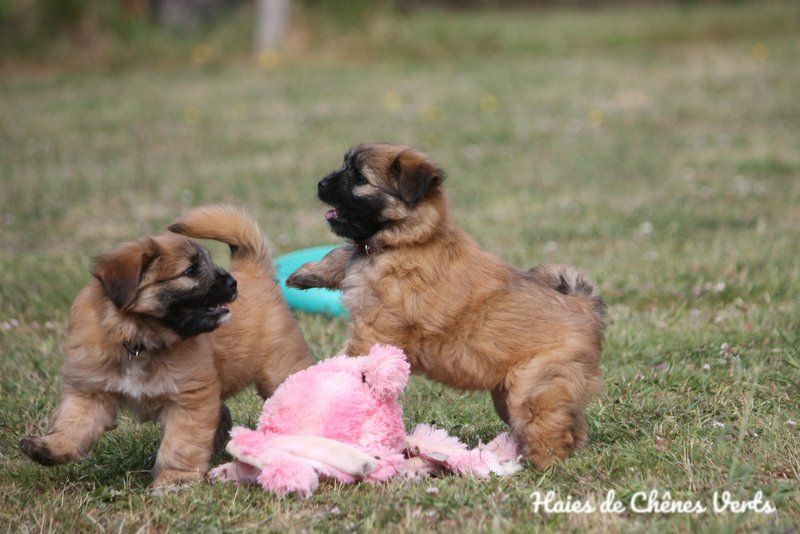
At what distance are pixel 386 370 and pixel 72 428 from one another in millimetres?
1165

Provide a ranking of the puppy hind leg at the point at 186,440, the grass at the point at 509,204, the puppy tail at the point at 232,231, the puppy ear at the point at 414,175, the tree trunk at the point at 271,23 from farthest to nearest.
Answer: the tree trunk at the point at 271,23 < the puppy tail at the point at 232,231 < the puppy ear at the point at 414,175 < the puppy hind leg at the point at 186,440 < the grass at the point at 509,204

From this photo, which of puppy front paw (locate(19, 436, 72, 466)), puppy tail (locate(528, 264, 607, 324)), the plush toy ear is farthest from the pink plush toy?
puppy tail (locate(528, 264, 607, 324))

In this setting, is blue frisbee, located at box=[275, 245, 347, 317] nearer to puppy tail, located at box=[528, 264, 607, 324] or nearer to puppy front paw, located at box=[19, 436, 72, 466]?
puppy tail, located at box=[528, 264, 607, 324]

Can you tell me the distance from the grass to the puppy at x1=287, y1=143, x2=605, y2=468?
283 mm

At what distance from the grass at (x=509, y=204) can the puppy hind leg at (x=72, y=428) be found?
0.17 metres

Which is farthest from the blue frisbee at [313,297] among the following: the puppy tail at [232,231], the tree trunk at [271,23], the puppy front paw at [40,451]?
the tree trunk at [271,23]

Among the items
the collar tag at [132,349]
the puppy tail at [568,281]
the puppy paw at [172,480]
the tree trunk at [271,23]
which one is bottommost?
the tree trunk at [271,23]

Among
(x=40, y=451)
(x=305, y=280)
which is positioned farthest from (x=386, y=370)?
(x=40, y=451)

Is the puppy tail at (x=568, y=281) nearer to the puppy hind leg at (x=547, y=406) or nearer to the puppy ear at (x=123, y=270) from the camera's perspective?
the puppy hind leg at (x=547, y=406)

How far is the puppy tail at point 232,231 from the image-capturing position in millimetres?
4223

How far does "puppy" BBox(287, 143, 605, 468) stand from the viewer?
12.5ft

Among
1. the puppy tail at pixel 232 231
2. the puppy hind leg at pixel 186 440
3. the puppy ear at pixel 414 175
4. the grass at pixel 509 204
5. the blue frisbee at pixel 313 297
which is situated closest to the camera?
the grass at pixel 509 204

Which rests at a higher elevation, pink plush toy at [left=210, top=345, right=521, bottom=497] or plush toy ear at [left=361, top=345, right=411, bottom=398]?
plush toy ear at [left=361, top=345, right=411, bottom=398]

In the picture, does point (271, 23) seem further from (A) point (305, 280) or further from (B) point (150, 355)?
(B) point (150, 355)
